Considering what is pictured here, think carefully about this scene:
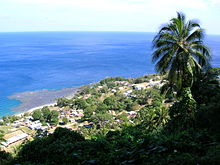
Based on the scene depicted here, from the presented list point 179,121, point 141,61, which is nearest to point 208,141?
point 179,121

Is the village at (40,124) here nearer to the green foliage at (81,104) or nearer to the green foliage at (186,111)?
the green foliage at (81,104)

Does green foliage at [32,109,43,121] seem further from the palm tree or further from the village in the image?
the palm tree

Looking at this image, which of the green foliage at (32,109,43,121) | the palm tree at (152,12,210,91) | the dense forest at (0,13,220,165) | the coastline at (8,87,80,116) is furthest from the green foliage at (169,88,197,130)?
the coastline at (8,87,80,116)

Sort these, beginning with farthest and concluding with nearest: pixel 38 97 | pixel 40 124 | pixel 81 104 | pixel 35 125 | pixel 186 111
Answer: pixel 38 97 → pixel 81 104 → pixel 40 124 → pixel 35 125 → pixel 186 111

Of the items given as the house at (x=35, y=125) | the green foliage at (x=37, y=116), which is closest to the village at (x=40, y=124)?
the house at (x=35, y=125)

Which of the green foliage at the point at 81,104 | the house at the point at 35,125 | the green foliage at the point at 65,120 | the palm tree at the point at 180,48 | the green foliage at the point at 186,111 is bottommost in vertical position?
the house at the point at 35,125

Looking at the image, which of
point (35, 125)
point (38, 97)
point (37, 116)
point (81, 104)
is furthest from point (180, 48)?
point (38, 97)

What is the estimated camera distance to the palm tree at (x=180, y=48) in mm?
8039

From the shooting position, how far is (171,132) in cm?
706

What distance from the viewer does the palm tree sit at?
316 inches

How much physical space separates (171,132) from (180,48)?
357 centimetres

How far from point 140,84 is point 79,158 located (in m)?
48.6

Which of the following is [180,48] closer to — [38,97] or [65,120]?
[65,120]

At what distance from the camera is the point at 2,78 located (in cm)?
→ 6262
